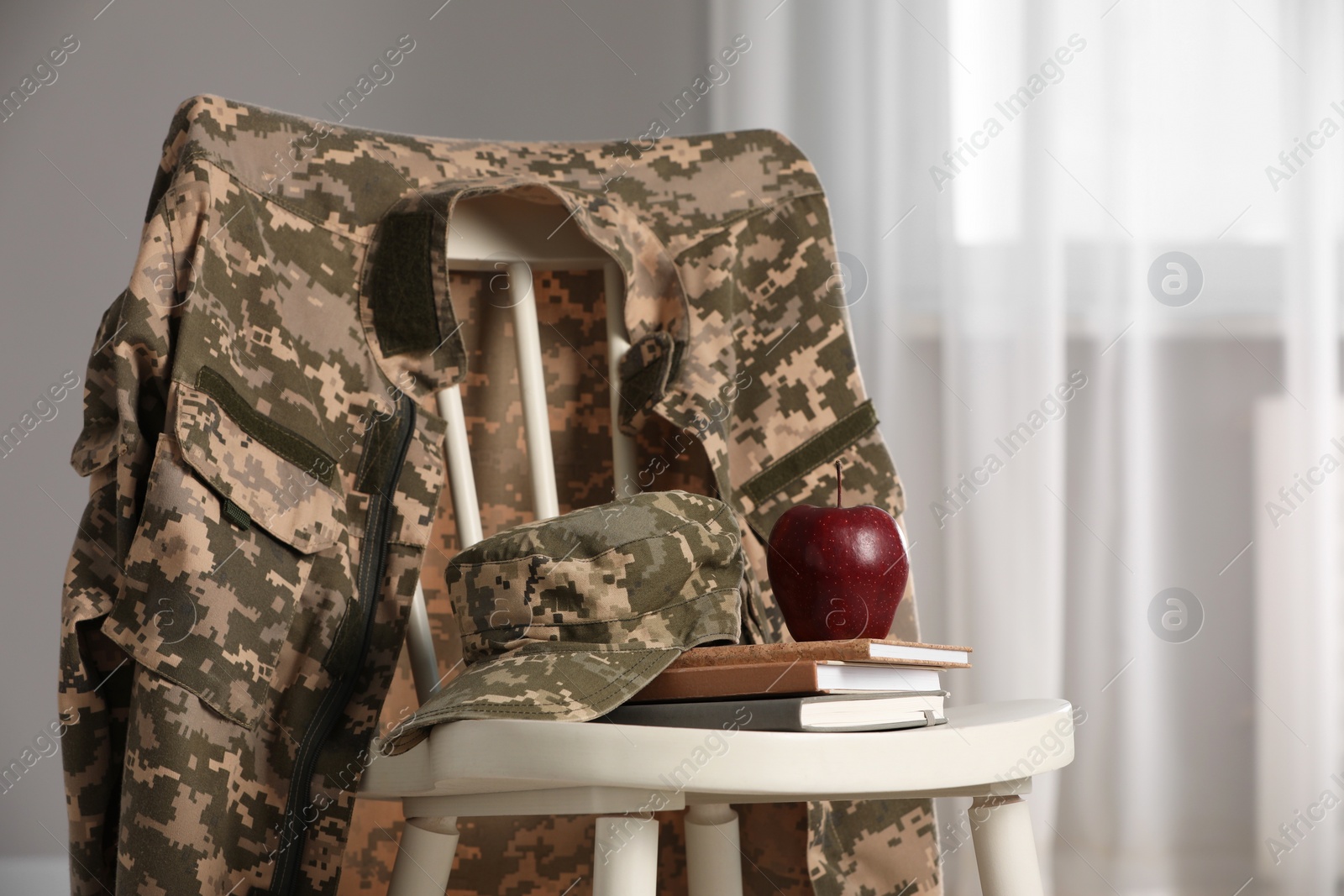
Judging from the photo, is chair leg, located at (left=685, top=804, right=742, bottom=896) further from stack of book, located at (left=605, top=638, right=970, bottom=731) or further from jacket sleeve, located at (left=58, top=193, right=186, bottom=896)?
jacket sleeve, located at (left=58, top=193, right=186, bottom=896)

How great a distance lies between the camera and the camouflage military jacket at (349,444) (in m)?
0.63

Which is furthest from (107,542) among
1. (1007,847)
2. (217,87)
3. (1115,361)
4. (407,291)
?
(1115,361)

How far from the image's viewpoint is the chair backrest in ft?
2.48

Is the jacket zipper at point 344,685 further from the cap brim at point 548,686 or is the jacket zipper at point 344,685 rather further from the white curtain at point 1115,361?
the white curtain at point 1115,361

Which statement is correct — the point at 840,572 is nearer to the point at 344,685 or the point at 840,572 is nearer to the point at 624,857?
the point at 624,857

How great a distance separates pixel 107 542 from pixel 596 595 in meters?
0.31

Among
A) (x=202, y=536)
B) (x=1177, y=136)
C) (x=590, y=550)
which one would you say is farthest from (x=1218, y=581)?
(x=202, y=536)

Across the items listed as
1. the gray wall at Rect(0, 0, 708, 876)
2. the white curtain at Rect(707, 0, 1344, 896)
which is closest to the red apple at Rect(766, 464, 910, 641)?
the white curtain at Rect(707, 0, 1344, 896)

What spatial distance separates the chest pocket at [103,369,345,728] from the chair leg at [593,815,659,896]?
280 millimetres

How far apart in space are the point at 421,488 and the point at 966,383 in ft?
2.30

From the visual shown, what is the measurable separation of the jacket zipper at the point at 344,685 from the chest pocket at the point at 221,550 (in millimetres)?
33

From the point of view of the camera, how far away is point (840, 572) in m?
0.61

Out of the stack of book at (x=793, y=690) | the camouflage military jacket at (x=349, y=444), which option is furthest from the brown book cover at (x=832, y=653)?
the camouflage military jacket at (x=349, y=444)

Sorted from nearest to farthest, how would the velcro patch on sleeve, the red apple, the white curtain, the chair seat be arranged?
the chair seat
the red apple
the velcro patch on sleeve
the white curtain
